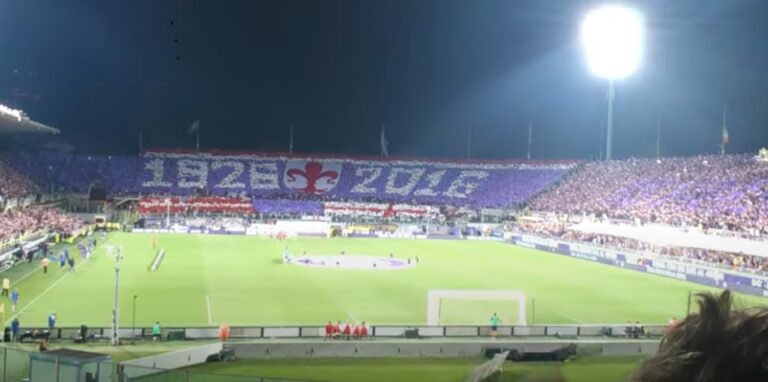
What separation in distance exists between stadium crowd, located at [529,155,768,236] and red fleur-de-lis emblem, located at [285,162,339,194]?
29613mm

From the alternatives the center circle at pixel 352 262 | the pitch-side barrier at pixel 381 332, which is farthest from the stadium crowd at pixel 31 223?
the pitch-side barrier at pixel 381 332

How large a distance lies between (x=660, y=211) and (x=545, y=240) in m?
10.4

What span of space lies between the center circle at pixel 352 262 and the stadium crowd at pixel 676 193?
22.3m

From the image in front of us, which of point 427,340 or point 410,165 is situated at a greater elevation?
point 410,165

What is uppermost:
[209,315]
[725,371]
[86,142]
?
[86,142]

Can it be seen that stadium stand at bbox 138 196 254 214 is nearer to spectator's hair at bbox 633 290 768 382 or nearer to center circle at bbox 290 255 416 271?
center circle at bbox 290 255 416 271

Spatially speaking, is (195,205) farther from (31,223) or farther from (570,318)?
(570,318)

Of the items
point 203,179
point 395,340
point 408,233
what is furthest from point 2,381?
point 203,179

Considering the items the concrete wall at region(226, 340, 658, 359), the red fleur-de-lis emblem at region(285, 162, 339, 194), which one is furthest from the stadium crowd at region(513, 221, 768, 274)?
the red fleur-de-lis emblem at region(285, 162, 339, 194)

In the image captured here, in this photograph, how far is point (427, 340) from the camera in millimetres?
27156

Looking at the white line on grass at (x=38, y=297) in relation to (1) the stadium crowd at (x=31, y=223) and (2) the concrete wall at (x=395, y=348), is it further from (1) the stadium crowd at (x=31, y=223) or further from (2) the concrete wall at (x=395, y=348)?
(2) the concrete wall at (x=395, y=348)

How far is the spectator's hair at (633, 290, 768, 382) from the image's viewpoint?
5.76 ft

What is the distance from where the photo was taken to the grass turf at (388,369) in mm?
22719

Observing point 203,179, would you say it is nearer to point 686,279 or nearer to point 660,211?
point 660,211
